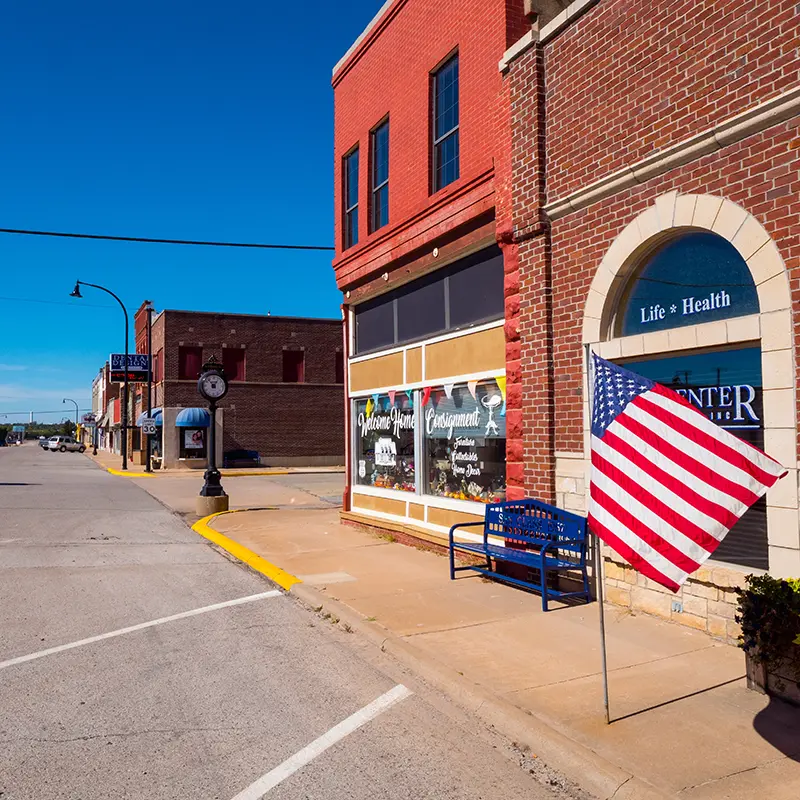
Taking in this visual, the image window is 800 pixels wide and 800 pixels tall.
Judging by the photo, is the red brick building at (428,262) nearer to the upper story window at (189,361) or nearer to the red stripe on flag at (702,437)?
the red stripe on flag at (702,437)

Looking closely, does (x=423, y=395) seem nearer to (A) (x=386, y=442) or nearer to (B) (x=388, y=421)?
(B) (x=388, y=421)

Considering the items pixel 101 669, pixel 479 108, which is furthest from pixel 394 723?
pixel 479 108

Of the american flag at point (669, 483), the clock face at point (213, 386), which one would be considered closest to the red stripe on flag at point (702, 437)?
the american flag at point (669, 483)

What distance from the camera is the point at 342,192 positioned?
49.3ft

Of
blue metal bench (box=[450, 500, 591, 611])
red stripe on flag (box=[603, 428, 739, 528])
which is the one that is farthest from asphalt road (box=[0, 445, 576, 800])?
blue metal bench (box=[450, 500, 591, 611])

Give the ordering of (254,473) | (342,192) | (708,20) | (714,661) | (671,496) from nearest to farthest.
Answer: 1. (671,496)
2. (714,661)
3. (708,20)
4. (342,192)
5. (254,473)

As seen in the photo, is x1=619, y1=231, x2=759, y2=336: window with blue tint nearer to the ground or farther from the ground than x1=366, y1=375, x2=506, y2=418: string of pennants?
farther from the ground

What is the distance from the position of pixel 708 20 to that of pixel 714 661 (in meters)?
5.46

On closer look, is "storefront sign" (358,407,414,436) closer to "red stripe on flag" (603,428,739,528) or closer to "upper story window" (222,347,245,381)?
"red stripe on flag" (603,428,739,528)

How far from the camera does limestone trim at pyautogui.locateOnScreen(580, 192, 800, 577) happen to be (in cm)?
583

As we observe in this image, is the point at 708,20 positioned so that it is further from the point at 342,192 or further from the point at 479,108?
the point at 342,192

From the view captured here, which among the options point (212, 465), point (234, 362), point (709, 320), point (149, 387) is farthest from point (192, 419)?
point (709, 320)

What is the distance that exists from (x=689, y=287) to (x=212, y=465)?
42.6 ft

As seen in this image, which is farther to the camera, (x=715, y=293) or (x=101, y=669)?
(x=715, y=293)
